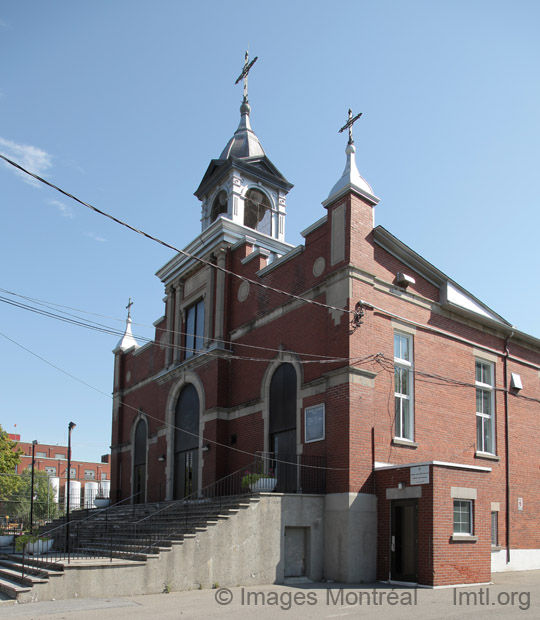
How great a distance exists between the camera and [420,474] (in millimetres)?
16203

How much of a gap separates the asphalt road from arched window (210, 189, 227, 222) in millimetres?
16381

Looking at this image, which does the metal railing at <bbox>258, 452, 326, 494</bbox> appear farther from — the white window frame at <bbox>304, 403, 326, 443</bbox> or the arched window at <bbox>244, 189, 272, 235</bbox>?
the arched window at <bbox>244, 189, 272, 235</bbox>

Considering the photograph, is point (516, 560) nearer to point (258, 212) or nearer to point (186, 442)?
point (186, 442)

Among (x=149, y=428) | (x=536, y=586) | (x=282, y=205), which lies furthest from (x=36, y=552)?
(x=282, y=205)

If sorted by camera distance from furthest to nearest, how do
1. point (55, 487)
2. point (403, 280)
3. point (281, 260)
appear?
point (55, 487), point (281, 260), point (403, 280)

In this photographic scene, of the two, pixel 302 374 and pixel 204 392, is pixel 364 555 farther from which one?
pixel 204 392

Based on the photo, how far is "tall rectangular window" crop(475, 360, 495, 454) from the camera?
2245cm

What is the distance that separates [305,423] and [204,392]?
601 centimetres

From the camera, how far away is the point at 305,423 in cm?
1906

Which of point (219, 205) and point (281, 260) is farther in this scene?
point (219, 205)

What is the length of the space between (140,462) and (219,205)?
11977mm

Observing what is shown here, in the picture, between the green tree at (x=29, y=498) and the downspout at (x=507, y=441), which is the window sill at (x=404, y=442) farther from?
the green tree at (x=29, y=498)

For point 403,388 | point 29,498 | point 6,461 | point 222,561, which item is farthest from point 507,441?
point 29,498

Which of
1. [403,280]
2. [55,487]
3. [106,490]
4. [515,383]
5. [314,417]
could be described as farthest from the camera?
[55,487]
